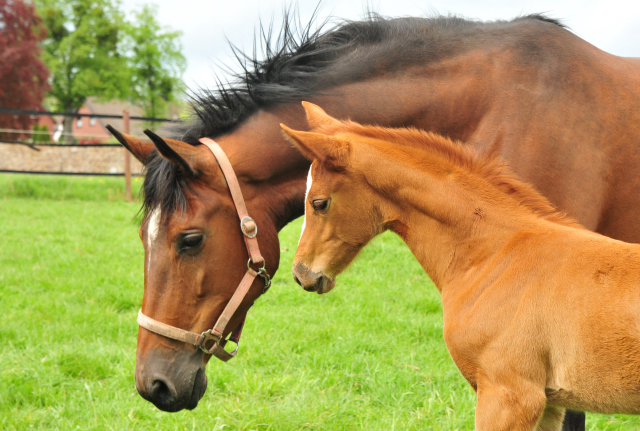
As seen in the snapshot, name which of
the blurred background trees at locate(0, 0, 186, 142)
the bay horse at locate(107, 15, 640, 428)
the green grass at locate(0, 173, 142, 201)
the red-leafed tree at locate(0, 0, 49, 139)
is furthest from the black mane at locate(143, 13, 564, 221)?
the blurred background trees at locate(0, 0, 186, 142)

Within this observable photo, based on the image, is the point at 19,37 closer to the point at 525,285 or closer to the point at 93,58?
the point at 93,58

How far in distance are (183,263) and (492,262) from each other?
1.35 meters

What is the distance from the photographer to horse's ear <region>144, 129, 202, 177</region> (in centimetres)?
221

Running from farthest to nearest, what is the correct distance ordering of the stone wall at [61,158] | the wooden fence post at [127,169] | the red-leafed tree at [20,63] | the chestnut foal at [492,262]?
the red-leafed tree at [20,63], the stone wall at [61,158], the wooden fence post at [127,169], the chestnut foal at [492,262]

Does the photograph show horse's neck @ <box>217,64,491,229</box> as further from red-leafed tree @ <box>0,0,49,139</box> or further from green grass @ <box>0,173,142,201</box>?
red-leafed tree @ <box>0,0,49,139</box>

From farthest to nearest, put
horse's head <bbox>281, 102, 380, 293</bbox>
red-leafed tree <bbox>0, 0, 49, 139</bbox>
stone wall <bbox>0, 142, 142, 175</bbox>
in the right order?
red-leafed tree <bbox>0, 0, 49, 139</bbox> → stone wall <bbox>0, 142, 142, 175</bbox> → horse's head <bbox>281, 102, 380, 293</bbox>

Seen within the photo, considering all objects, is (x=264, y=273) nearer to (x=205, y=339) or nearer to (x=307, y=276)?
(x=307, y=276)

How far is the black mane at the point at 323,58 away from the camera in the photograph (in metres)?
2.64

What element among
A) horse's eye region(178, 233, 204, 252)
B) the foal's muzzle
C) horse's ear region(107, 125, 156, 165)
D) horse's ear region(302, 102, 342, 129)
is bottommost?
the foal's muzzle

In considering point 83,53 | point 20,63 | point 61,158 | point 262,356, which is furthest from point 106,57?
point 262,356

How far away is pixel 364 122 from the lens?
2.70 meters

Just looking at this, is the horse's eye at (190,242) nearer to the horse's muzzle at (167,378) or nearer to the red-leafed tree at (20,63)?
the horse's muzzle at (167,378)

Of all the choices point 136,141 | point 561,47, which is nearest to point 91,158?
point 136,141

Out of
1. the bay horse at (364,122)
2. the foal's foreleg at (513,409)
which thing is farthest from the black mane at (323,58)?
the foal's foreleg at (513,409)
